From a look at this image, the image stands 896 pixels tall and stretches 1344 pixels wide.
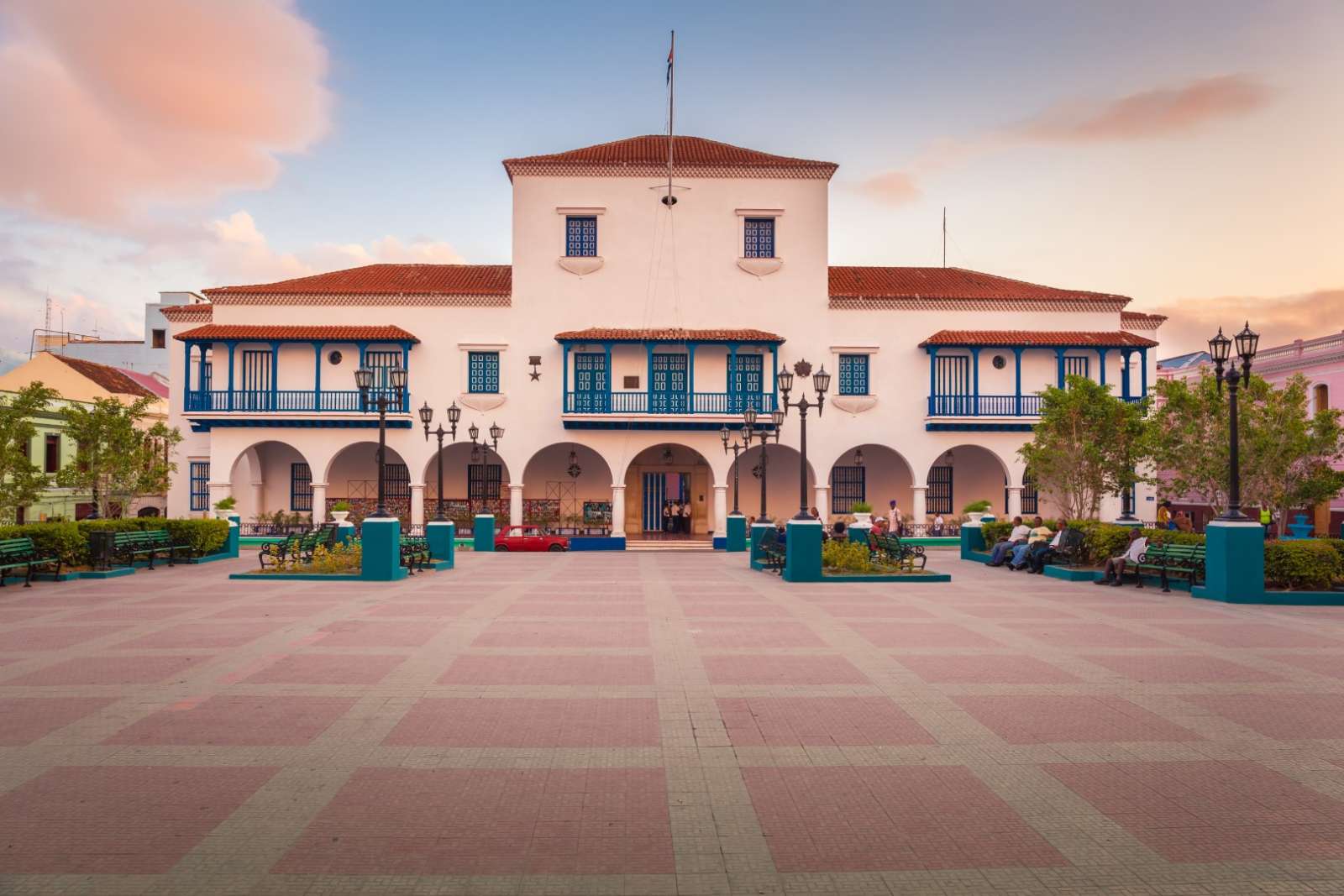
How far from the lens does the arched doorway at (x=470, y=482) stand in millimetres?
32000

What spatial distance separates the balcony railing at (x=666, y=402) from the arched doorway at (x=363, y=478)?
7618mm

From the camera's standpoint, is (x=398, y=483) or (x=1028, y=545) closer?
(x=1028, y=545)

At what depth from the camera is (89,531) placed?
17328mm

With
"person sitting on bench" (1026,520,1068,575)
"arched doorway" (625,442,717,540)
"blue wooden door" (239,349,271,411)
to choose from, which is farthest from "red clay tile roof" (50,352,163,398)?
"person sitting on bench" (1026,520,1068,575)

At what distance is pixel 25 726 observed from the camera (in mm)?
6680

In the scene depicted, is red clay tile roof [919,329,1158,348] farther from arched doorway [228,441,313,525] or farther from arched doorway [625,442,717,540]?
arched doorway [228,441,313,525]

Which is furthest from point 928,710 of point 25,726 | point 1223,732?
point 25,726

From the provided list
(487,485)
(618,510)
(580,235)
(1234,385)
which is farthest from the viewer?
(487,485)

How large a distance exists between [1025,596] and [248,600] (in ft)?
42.9

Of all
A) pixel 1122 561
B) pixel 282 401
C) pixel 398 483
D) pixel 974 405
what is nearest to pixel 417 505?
pixel 398 483

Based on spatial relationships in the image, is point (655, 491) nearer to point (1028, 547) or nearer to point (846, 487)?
point (846, 487)

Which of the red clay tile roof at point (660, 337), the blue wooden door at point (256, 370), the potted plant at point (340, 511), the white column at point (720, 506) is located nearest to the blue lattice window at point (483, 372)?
the red clay tile roof at point (660, 337)

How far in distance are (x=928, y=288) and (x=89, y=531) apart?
2830 cm

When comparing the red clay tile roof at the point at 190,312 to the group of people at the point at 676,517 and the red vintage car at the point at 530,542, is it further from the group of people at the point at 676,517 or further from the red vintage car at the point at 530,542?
the group of people at the point at 676,517
